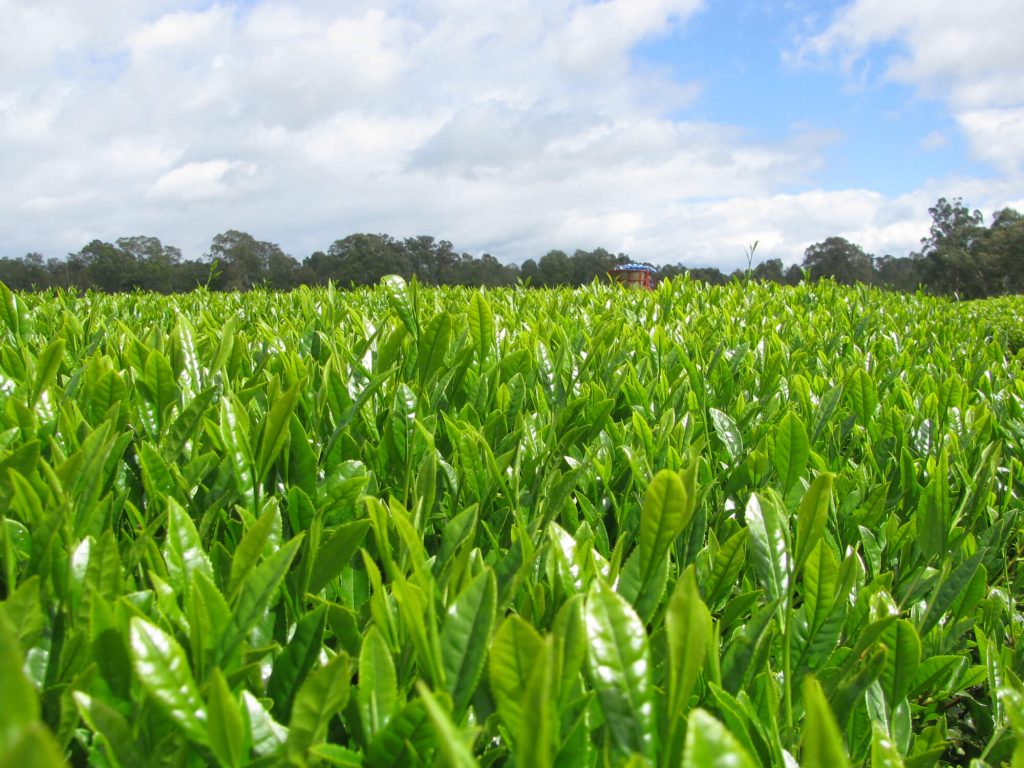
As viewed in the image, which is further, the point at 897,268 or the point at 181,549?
the point at 897,268

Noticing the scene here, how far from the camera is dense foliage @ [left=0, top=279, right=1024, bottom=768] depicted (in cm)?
72

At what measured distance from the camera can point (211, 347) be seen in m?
2.43

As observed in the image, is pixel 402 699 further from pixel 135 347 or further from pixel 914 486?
pixel 914 486

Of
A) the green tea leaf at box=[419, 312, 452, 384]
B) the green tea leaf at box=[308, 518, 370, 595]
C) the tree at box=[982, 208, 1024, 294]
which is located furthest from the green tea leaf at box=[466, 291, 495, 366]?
the tree at box=[982, 208, 1024, 294]

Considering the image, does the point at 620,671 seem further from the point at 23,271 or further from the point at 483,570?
the point at 23,271

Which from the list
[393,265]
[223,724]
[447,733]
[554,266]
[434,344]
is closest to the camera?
[447,733]

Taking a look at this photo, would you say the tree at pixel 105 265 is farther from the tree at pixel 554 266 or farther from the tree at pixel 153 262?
the tree at pixel 554 266

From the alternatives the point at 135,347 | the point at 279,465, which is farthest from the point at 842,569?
the point at 135,347

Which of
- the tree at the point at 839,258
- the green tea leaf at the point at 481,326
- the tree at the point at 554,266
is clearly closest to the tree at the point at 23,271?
the tree at the point at 554,266

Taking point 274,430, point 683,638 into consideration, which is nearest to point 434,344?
point 274,430

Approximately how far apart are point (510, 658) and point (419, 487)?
557 millimetres

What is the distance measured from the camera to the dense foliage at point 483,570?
0.72 metres

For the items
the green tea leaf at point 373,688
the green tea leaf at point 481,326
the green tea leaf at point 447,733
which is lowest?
the green tea leaf at point 373,688

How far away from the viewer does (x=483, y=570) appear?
889 millimetres
